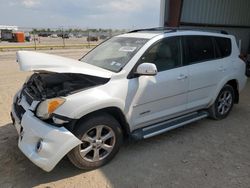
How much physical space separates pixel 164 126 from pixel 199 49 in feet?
5.07

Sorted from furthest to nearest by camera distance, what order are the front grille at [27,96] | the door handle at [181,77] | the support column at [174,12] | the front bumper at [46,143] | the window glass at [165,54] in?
the support column at [174,12], the door handle at [181,77], the window glass at [165,54], the front grille at [27,96], the front bumper at [46,143]

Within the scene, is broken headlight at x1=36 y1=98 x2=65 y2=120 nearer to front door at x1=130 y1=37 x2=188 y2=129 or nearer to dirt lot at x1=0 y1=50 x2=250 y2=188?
dirt lot at x1=0 y1=50 x2=250 y2=188

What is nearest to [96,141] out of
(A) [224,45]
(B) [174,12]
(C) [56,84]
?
(C) [56,84]

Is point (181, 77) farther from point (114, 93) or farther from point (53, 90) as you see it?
point (53, 90)

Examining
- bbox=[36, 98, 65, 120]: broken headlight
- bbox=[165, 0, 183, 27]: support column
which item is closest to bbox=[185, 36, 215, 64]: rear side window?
bbox=[36, 98, 65, 120]: broken headlight

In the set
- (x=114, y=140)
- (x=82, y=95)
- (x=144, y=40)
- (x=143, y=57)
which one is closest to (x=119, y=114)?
(x=114, y=140)

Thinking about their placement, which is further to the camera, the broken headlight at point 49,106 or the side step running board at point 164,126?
the side step running board at point 164,126

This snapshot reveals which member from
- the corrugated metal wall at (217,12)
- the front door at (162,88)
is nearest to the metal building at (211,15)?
the corrugated metal wall at (217,12)

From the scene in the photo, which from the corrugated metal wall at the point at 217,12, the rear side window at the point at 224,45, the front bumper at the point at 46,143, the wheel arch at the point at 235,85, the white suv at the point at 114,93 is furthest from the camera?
the corrugated metal wall at the point at 217,12

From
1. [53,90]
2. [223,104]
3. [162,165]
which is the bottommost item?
[162,165]

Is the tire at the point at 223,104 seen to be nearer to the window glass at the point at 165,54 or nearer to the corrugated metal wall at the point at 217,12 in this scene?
the window glass at the point at 165,54

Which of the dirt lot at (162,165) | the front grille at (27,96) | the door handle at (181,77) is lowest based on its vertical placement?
the dirt lot at (162,165)

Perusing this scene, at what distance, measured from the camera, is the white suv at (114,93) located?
2984 millimetres

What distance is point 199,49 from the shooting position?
453 centimetres
